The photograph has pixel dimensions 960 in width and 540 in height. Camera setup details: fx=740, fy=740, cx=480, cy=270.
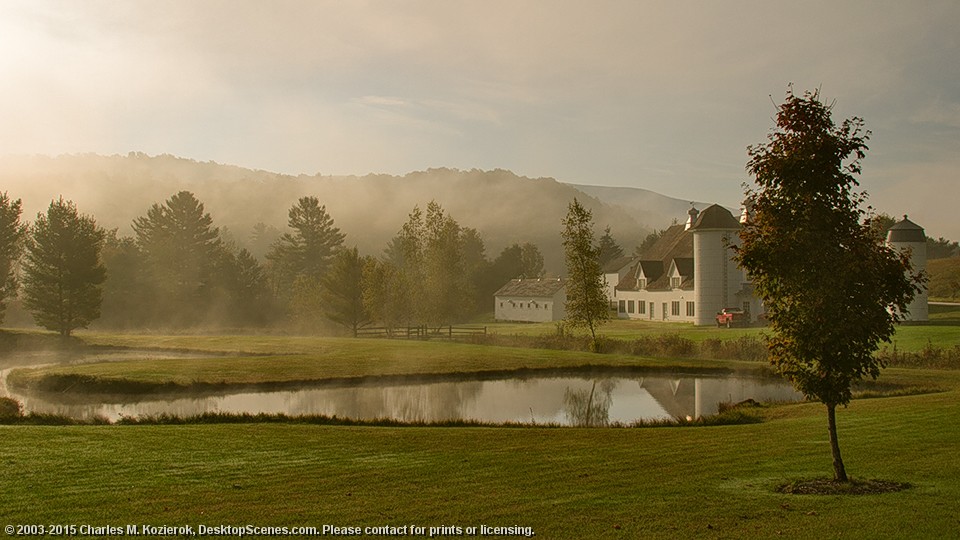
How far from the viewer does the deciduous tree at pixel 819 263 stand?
39.5 ft

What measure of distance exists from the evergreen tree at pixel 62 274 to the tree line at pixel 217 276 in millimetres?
91

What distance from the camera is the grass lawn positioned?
10.4 m

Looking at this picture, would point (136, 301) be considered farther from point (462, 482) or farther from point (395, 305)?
point (462, 482)

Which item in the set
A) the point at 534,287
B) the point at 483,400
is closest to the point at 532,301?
the point at 534,287

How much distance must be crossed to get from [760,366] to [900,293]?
30425mm

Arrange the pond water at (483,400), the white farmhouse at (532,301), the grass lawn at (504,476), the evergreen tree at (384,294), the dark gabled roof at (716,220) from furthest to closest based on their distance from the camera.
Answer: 1. the white farmhouse at (532,301)
2. the evergreen tree at (384,294)
3. the dark gabled roof at (716,220)
4. the pond water at (483,400)
5. the grass lawn at (504,476)

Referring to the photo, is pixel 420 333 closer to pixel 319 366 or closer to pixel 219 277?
pixel 319 366

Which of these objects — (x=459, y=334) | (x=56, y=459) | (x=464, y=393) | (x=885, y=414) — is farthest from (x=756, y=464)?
(x=459, y=334)

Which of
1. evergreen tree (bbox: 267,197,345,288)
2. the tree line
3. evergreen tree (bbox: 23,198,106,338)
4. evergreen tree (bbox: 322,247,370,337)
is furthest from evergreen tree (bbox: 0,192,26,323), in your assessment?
evergreen tree (bbox: 267,197,345,288)

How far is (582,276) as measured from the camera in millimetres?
52562

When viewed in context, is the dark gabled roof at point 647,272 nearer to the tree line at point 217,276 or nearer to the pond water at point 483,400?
the tree line at point 217,276

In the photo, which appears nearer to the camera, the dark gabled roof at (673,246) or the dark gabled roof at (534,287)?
the dark gabled roof at (673,246)

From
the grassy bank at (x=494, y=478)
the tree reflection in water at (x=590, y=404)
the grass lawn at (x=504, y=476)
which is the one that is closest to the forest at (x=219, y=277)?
the tree reflection in water at (x=590, y=404)

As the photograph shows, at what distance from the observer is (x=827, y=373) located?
40.9ft
